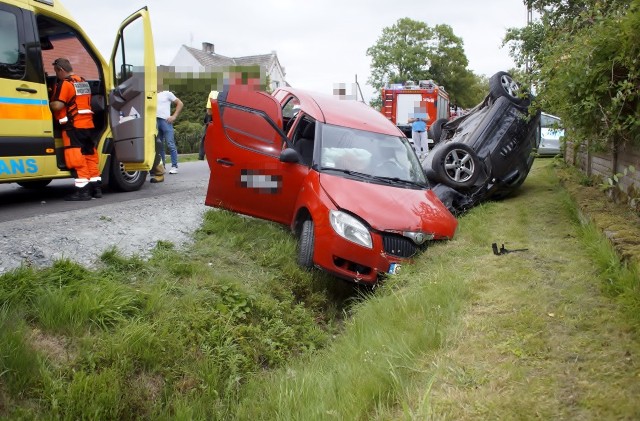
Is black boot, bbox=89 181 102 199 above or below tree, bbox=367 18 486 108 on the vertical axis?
below

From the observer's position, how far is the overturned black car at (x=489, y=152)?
22.1 feet

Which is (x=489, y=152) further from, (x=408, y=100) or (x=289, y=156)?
(x=408, y=100)

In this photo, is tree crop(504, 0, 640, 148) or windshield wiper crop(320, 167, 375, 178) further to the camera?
windshield wiper crop(320, 167, 375, 178)

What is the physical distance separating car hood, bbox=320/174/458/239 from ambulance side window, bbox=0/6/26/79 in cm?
334

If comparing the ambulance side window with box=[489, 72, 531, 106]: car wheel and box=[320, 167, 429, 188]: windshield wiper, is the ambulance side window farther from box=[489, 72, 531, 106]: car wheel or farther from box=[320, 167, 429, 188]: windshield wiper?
box=[489, 72, 531, 106]: car wheel

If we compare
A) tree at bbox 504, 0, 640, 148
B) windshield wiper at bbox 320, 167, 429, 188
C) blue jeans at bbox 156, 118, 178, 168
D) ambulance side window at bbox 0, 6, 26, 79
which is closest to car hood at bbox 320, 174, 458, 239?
windshield wiper at bbox 320, 167, 429, 188

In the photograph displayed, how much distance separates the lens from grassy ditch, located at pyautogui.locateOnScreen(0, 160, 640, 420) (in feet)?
7.79

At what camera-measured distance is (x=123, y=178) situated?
6992mm

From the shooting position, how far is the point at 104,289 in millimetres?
3338

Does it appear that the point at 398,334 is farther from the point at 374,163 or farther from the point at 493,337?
the point at 374,163

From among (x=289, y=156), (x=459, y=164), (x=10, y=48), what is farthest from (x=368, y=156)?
(x=10, y=48)

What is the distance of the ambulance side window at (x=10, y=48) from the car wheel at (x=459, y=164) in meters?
4.95

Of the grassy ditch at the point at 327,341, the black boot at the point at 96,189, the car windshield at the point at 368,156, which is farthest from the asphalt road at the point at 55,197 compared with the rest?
the car windshield at the point at 368,156

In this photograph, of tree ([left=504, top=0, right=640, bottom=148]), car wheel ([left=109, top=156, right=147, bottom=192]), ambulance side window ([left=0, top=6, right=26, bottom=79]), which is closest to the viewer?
tree ([left=504, top=0, right=640, bottom=148])
